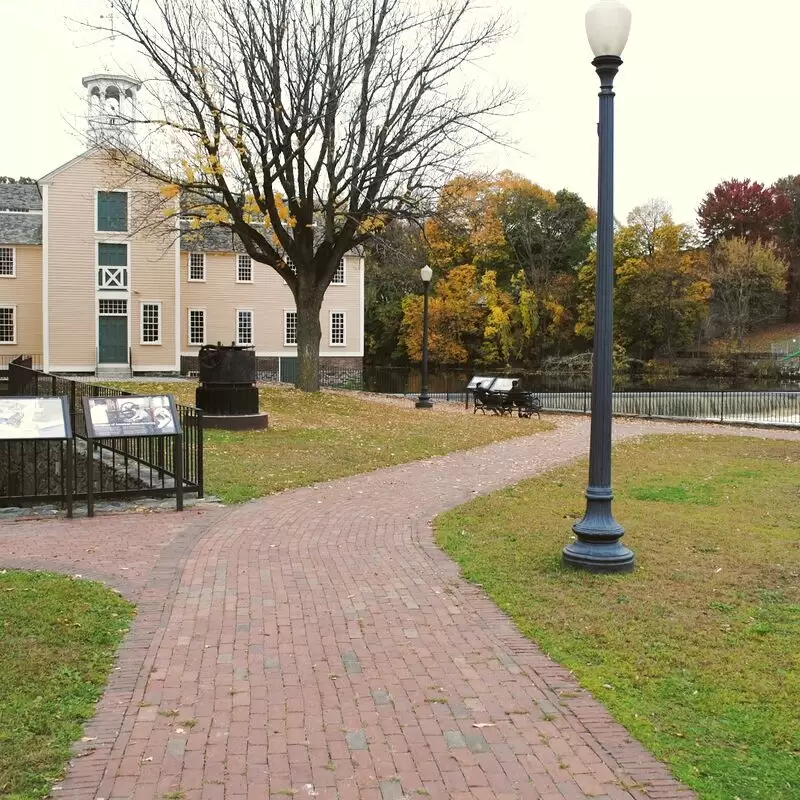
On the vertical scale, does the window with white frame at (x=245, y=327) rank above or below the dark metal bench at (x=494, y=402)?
above

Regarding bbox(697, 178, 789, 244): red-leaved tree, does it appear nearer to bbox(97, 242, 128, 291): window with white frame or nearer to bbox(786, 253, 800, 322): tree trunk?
bbox(786, 253, 800, 322): tree trunk

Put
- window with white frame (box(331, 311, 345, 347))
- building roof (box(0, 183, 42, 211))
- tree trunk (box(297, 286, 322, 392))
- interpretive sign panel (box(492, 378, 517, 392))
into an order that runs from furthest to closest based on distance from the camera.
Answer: window with white frame (box(331, 311, 345, 347))
building roof (box(0, 183, 42, 211))
interpretive sign panel (box(492, 378, 517, 392))
tree trunk (box(297, 286, 322, 392))

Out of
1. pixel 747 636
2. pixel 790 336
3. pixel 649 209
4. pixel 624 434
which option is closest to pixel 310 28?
pixel 624 434

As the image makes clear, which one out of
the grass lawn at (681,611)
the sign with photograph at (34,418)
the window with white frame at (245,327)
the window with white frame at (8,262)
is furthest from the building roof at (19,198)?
the grass lawn at (681,611)

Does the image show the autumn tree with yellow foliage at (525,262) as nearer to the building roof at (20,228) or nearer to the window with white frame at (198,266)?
the window with white frame at (198,266)

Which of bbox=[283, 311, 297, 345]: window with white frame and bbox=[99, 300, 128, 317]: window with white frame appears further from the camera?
bbox=[283, 311, 297, 345]: window with white frame

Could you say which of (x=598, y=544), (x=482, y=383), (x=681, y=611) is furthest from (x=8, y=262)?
(x=681, y=611)

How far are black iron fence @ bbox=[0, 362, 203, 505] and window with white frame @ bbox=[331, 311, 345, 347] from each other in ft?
88.3

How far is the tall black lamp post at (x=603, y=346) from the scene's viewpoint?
23.5 feet

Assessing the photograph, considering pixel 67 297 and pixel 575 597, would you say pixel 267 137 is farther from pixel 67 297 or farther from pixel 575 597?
pixel 575 597

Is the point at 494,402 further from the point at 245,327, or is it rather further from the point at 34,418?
the point at 245,327

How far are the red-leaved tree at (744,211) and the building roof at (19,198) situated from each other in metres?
50.1

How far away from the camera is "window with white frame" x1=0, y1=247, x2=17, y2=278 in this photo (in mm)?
39812

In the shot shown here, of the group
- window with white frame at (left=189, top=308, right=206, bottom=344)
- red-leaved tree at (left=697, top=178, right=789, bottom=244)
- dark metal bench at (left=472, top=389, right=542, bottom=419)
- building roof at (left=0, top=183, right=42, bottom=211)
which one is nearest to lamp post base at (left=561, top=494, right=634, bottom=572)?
dark metal bench at (left=472, top=389, right=542, bottom=419)
